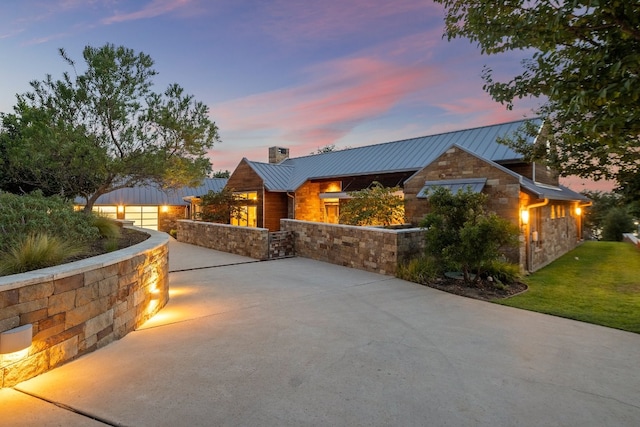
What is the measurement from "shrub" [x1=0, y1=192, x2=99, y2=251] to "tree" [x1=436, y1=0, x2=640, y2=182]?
24.6ft

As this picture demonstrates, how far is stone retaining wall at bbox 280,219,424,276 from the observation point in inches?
369

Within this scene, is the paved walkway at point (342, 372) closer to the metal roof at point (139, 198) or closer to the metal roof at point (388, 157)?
the metal roof at point (388, 157)

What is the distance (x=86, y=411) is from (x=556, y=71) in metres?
6.78

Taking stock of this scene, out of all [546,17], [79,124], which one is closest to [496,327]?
[546,17]

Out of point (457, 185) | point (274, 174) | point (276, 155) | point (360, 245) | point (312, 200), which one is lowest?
point (360, 245)

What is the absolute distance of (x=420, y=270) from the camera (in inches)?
349

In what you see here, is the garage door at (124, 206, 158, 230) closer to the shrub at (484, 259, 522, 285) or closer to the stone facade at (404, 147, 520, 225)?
the stone facade at (404, 147, 520, 225)

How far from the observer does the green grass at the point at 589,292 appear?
636 centimetres

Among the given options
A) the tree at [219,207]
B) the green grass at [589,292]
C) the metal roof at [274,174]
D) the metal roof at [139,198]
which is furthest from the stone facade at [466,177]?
the metal roof at [139,198]

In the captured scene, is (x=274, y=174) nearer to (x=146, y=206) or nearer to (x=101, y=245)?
(x=146, y=206)

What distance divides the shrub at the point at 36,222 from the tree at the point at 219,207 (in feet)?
38.7

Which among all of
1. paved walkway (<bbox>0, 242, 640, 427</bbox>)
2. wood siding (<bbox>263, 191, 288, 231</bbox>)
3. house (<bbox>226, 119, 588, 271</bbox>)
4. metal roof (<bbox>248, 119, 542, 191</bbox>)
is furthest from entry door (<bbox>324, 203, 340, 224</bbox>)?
paved walkway (<bbox>0, 242, 640, 427</bbox>)

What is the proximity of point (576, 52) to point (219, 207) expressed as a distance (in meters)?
17.8

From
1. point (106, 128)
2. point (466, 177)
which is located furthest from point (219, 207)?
point (466, 177)
